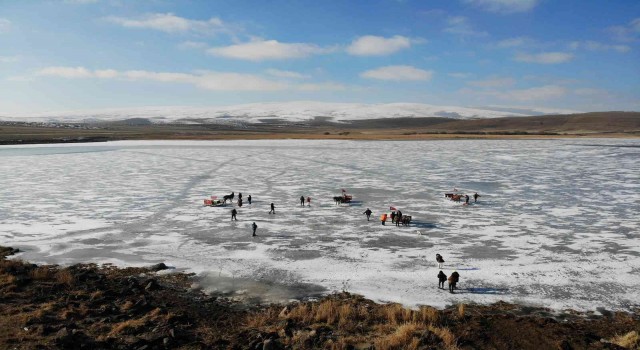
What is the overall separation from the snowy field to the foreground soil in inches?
30.9

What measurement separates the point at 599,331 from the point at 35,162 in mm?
46789

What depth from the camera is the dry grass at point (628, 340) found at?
8312 mm

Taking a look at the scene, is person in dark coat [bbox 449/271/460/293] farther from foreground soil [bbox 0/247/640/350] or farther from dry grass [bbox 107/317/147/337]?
dry grass [bbox 107/317/147/337]

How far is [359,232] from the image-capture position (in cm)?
1672

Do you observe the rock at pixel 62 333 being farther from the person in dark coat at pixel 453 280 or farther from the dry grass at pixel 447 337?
the person in dark coat at pixel 453 280

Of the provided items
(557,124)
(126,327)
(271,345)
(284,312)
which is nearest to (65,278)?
(126,327)

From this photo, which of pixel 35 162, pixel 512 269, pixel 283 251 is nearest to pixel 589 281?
pixel 512 269

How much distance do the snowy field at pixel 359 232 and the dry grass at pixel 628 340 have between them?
1657 mm

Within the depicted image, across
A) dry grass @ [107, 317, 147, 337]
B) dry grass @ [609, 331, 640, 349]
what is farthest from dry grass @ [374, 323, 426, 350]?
dry grass @ [107, 317, 147, 337]

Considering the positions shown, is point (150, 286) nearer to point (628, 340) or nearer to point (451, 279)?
point (451, 279)

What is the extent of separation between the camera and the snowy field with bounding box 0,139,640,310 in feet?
38.2

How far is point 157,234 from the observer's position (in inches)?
652

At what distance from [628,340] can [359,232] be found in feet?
31.0

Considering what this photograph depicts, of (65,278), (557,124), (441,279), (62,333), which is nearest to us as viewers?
(62,333)
